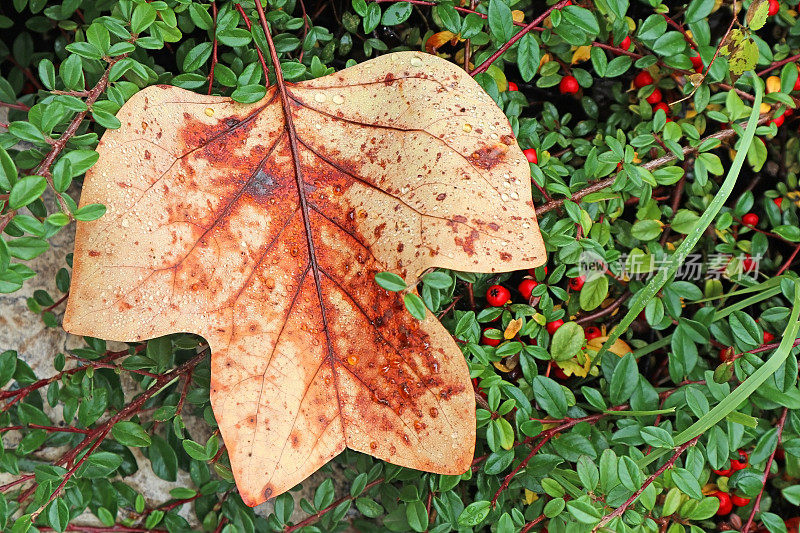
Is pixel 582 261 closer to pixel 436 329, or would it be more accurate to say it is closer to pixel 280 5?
pixel 436 329

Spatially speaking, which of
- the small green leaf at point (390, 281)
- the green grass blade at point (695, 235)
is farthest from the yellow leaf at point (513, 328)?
the small green leaf at point (390, 281)

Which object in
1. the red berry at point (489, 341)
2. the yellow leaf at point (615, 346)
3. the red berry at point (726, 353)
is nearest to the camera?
the red berry at point (726, 353)

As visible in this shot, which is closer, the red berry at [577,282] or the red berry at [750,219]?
the red berry at [577,282]

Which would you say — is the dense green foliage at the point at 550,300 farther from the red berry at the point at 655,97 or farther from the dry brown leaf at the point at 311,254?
the dry brown leaf at the point at 311,254

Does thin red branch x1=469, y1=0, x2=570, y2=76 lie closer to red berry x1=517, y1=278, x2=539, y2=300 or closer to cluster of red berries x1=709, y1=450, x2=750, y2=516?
red berry x1=517, y1=278, x2=539, y2=300

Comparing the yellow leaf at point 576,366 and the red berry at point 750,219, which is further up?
the red berry at point 750,219

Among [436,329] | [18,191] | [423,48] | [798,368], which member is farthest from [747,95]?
[18,191]

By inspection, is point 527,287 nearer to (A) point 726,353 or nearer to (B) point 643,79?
(A) point 726,353

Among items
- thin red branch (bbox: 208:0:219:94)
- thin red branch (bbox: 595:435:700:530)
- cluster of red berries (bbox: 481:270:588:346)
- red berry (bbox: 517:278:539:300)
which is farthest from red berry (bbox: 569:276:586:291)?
thin red branch (bbox: 208:0:219:94)
